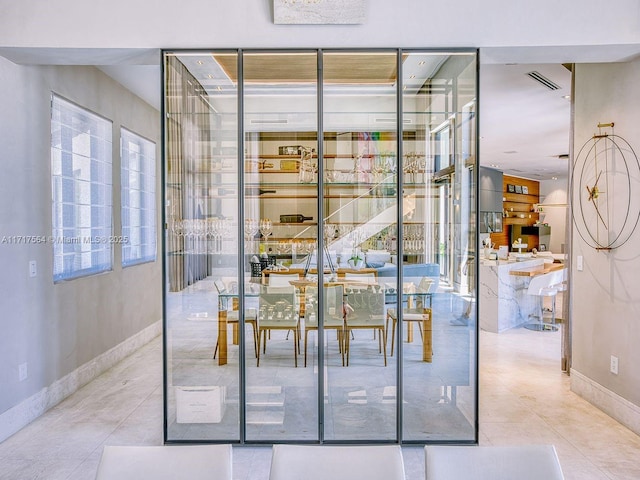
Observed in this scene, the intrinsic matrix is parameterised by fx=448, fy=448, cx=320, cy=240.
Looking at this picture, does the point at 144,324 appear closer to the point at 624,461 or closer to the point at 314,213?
the point at 314,213

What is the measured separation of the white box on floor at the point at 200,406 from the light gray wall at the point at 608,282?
273 centimetres

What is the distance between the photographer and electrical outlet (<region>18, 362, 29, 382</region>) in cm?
301

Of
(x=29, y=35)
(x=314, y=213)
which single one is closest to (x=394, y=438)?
(x=314, y=213)

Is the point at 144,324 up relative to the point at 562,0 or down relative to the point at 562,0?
down

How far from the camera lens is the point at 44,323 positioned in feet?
10.8

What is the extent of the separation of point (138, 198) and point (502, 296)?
466cm

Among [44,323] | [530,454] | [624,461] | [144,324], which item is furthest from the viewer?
[144,324]

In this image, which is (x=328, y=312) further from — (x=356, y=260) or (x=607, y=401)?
(x=607, y=401)

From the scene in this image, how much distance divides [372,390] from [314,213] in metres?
1.20

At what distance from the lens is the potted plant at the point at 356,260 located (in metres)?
2.94

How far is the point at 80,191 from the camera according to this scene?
3.86 m

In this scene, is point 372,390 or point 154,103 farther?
point 154,103

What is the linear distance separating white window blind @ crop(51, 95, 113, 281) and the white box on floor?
1.51 metres

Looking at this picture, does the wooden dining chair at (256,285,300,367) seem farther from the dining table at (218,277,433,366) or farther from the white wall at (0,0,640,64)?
the white wall at (0,0,640,64)
